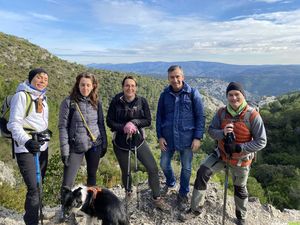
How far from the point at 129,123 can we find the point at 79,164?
1099mm

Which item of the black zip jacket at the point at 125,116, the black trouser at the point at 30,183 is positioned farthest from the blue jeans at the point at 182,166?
the black trouser at the point at 30,183

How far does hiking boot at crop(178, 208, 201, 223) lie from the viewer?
612cm

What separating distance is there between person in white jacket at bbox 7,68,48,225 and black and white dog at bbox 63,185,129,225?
1.96 feet

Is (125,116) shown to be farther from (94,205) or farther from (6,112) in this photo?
(6,112)

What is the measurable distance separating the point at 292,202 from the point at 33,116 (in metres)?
27.1

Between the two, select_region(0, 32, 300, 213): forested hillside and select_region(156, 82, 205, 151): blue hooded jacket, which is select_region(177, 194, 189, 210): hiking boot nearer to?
select_region(156, 82, 205, 151): blue hooded jacket

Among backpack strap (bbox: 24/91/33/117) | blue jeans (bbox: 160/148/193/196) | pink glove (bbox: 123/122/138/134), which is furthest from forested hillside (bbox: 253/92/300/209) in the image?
backpack strap (bbox: 24/91/33/117)

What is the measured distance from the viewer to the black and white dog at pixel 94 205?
461 centimetres

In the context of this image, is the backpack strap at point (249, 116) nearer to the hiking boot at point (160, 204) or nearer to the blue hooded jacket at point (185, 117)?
the blue hooded jacket at point (185, 117)

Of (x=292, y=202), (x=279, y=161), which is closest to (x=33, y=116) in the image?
(x=292, y=202)

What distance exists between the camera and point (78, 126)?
536 centimetres

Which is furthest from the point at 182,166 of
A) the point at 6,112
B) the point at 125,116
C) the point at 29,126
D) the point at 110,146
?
the point at 110,146

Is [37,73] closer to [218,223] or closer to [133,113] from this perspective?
[133,113]

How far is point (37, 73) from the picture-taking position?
4926mm
